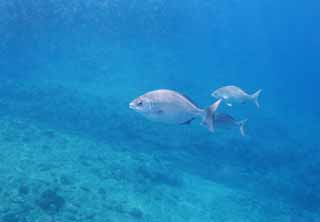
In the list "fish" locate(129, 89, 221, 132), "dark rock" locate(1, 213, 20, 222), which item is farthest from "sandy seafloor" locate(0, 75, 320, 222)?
"fish" locate(129, 89, 221, 132)

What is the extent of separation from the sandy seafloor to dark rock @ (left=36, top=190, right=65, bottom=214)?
0.07ft

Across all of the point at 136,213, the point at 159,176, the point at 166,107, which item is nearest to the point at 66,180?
the point at 136,213

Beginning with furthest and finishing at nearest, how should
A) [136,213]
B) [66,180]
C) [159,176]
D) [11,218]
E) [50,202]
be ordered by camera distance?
[159,176] → [66,180] → [136,213] → [50,202] → [11,218]

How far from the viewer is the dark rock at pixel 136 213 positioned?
9070 mm

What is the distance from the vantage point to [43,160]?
10.4 metres

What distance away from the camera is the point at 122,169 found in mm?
11211

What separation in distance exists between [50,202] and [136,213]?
2.21 metres

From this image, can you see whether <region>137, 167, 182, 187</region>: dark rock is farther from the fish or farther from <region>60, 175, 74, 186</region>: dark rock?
the fish

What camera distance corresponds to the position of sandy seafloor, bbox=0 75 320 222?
8836 mm

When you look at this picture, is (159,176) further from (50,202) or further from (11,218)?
(11,218)

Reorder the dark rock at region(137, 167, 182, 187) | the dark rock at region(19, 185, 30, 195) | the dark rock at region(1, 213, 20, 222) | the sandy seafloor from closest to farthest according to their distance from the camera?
the dark rock at region(1, 213, 20, 222), the dark rock at region(19, 185, 30, 195), the sandy seafloor, the dark rock at region(137, 167, 182, 187)

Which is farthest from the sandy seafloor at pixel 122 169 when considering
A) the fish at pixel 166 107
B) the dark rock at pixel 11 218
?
the fish at pixel 166 107

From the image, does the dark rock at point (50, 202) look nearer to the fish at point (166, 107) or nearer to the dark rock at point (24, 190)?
the dark rock at point (24, 190)

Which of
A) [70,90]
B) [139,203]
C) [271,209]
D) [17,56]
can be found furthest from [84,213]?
[17,56]
